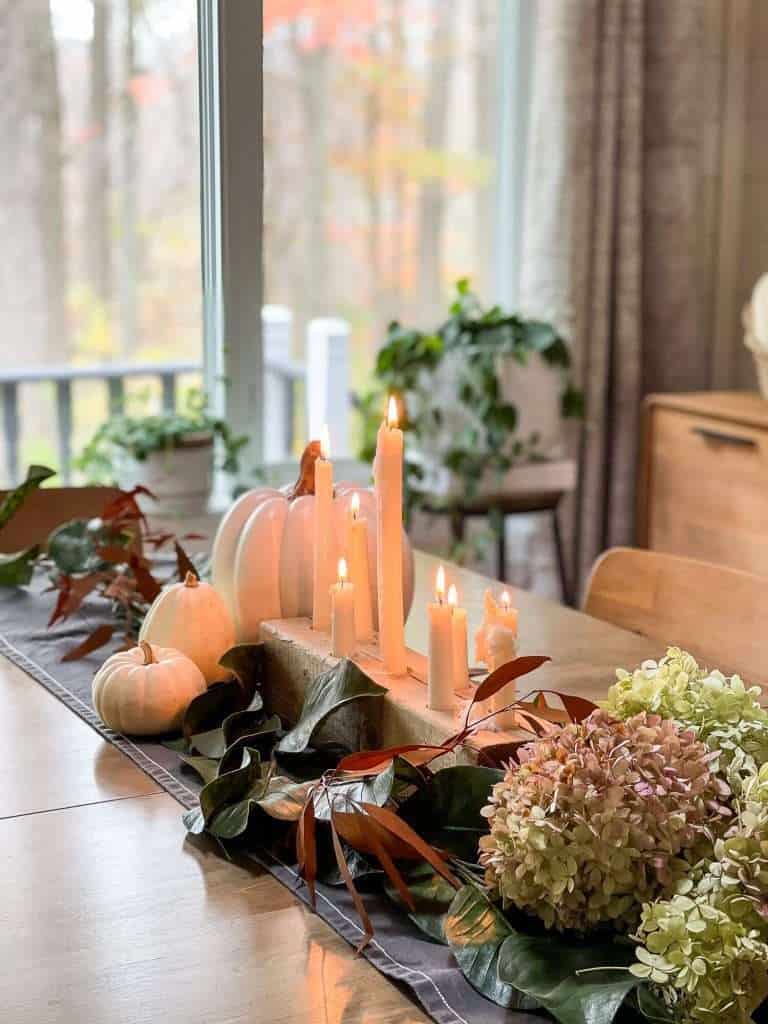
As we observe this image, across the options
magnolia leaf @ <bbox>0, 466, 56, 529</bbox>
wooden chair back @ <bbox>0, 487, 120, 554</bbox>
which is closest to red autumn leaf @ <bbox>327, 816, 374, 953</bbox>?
magnolia leaf @ <bbox>0, 466, 56, 529</bbox>

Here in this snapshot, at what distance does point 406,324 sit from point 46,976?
3041 millimetres

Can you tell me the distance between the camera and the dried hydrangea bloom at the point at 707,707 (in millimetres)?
925

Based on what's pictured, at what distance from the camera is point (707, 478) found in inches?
130

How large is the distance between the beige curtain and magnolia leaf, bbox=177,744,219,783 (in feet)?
8.58

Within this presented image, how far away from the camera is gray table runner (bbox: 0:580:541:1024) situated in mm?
859

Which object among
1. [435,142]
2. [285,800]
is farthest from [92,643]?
[435,142]

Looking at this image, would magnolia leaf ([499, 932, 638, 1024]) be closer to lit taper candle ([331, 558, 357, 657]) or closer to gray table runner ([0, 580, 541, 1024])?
gray table runner ([0, 580, 541, 1024])

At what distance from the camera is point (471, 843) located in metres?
1.02

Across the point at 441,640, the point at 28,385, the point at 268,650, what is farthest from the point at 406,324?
the point at 441,640

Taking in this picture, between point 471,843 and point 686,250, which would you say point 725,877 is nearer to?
point 471,843

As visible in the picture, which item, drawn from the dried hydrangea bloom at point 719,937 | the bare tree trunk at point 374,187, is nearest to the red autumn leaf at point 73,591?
the dried hydrangea bloom at point 719,937

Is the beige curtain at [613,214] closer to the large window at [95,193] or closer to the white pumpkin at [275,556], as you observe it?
the large window at [95,193]

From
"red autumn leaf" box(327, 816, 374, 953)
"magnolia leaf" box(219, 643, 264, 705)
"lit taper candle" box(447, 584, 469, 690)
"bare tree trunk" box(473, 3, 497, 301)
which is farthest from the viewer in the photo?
"bare tree trunk" box(473, 3, 497, 301)

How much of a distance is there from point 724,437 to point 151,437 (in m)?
1.31
